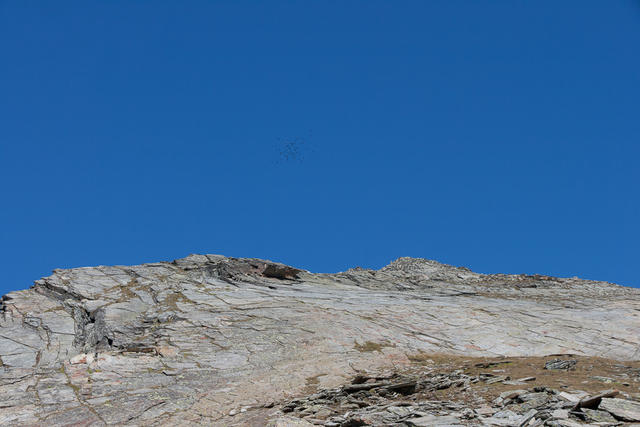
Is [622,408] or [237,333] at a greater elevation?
[237,333]

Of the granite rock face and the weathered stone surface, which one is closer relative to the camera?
the weathered stone surface

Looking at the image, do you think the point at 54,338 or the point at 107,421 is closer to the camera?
the point at 107,421

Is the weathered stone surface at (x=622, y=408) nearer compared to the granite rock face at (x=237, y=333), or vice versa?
the weathered stone surface at (x=622, y=408)

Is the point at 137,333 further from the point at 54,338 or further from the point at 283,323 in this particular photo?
the point at 283,323

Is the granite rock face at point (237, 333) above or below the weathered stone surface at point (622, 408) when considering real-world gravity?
above

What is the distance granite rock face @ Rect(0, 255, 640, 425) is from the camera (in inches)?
704

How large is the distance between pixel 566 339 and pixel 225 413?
A: 19.5 m

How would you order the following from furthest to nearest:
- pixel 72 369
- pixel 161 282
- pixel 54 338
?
1. pixel 161 282
2. pixel 54 338
3. pixel 72 369

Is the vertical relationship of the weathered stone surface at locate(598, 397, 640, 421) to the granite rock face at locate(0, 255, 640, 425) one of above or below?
below

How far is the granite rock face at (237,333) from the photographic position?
17.9 metres

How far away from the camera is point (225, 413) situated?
664 inches

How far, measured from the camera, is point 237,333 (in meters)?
24.7

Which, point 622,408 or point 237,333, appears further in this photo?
point 237,333

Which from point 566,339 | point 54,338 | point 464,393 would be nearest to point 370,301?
point 566,339
